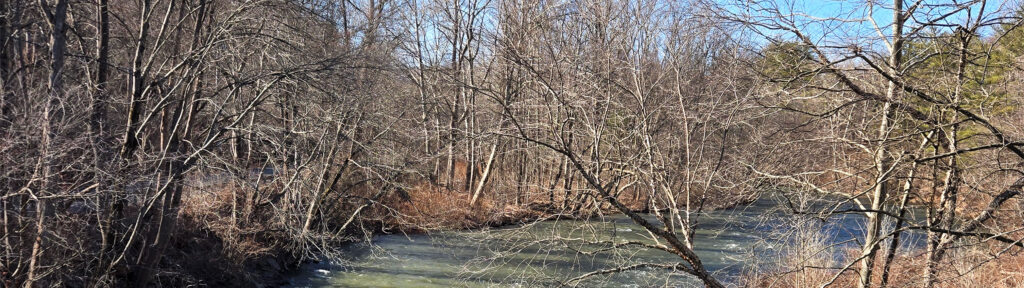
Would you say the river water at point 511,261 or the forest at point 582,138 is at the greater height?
the forest at point 582,138

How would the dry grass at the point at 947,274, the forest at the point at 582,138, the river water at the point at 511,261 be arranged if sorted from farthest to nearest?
1. the river water at the point at 511,261
2. the dry grass at the point at 947,274
3. the forest at the point at 582,138

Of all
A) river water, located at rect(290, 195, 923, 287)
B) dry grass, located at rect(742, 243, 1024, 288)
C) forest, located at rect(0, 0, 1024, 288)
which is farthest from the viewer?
river water, located at rect(290, 195, 923, 287)

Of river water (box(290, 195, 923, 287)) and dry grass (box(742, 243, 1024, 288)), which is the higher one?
dry grass (box(742, 243, 1024, 288))

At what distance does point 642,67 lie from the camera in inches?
352

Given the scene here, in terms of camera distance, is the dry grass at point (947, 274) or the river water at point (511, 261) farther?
the river water at point (511, 261)

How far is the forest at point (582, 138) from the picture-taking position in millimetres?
6199

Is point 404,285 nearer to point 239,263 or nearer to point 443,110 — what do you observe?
point 239,263

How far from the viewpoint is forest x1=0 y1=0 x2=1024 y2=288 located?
20.3 feet

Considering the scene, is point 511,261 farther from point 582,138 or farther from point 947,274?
point 947,274

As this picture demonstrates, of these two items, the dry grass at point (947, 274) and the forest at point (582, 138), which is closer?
the forest at point (582, 138)

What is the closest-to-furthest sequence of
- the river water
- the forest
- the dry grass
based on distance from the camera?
1. the forest
2. the dry grass
3. the river water

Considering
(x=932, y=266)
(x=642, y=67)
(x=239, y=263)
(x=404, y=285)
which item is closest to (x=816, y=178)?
(x=932, y=266)

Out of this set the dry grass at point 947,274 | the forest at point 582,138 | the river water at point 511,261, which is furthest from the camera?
the river water at point 511,261

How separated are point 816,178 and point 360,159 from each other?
450 inches
